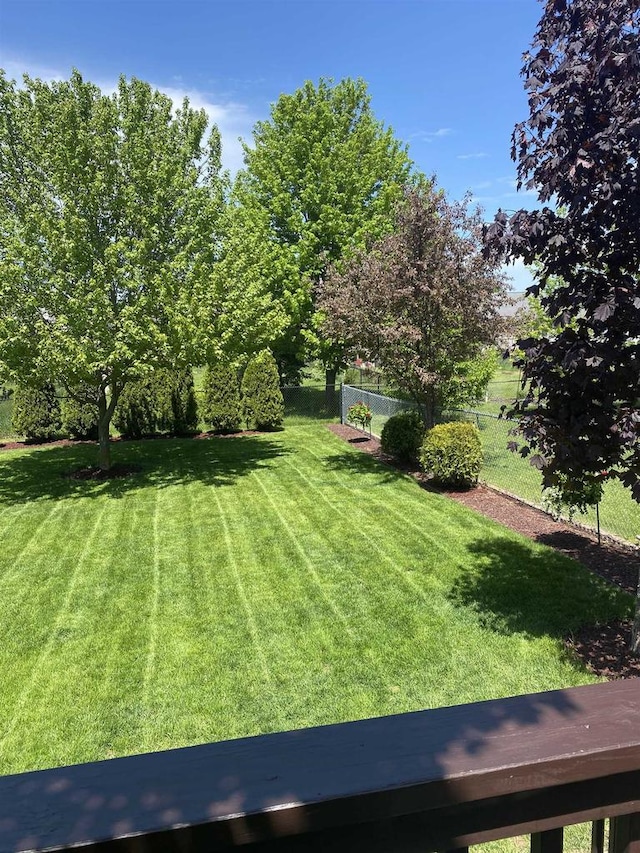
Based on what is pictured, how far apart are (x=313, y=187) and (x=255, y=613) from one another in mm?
16069

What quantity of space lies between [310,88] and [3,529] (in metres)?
17.2

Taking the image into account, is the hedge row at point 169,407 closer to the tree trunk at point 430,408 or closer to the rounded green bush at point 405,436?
the rounded green bush at point 405,436

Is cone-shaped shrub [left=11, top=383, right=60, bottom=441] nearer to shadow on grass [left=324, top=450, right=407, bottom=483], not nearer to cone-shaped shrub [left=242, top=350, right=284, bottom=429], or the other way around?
cone-shaped shrub [left=242, top=350, right=284, bottom=429]

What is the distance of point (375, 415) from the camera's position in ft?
50.2

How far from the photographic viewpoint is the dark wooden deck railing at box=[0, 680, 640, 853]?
0.77 m

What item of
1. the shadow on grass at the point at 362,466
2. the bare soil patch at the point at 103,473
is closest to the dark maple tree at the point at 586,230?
the shadow on grass at the point at 362,466

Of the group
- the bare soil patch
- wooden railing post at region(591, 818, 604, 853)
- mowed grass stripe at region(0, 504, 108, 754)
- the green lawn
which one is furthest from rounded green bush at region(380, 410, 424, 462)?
wooden railing post at region(591, 818, 604, 853)

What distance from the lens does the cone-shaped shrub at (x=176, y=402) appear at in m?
15.4

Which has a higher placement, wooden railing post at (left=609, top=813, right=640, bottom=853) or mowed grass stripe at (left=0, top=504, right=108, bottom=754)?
wooden railing post at (left=609, top=813, right=640, bottom=853)

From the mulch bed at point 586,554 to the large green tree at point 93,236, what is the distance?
5.49 m

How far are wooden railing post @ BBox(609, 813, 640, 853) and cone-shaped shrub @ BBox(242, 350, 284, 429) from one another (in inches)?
597

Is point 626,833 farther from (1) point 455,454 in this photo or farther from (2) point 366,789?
(1) point 455,454

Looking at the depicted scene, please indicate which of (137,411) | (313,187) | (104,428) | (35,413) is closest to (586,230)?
(104,428)

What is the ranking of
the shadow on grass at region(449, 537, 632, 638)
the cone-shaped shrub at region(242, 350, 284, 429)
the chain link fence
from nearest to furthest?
the shadow on grass at region(449, 537, 632, 638)
the chain link fence
the cone-shaped shrub at region(242, 350, 284, 429)
